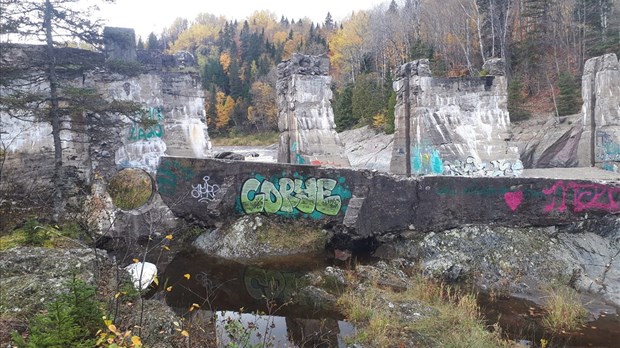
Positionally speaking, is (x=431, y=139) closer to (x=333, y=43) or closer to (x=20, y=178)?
(x=20, y=178)

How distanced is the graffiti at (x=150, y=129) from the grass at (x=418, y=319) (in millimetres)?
6963

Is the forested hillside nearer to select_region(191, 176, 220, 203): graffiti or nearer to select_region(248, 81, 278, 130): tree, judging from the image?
select_region(248, 81, 278, 130): tree

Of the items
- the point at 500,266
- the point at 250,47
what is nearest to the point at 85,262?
the point at 500,266

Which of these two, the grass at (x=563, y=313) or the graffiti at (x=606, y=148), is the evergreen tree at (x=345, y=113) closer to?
the graffiti at (x=606, y=148)

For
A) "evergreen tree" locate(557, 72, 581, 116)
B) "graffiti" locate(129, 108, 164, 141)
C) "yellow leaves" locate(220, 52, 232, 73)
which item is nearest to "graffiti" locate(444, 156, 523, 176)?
"graffiti" locate(129, 108, 164, 141)

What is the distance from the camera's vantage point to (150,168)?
10664 mm

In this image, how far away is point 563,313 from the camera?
18.6 feet

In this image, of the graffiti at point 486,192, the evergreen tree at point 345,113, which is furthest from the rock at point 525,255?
the evergreen tree at point 345,113

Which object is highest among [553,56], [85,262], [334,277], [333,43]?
[333,43]

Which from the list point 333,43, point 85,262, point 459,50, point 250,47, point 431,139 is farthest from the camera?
point 250,47

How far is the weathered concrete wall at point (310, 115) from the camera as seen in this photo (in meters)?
10.7

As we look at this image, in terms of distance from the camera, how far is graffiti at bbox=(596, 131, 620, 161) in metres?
13.1

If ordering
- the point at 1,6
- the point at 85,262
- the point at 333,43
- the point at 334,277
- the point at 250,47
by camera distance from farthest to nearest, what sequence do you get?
the point at 250,47 → the point at 333,43 → the point at 1,6 → the point at 334,277 → the point at 85,262

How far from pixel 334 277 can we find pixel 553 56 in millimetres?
29172
